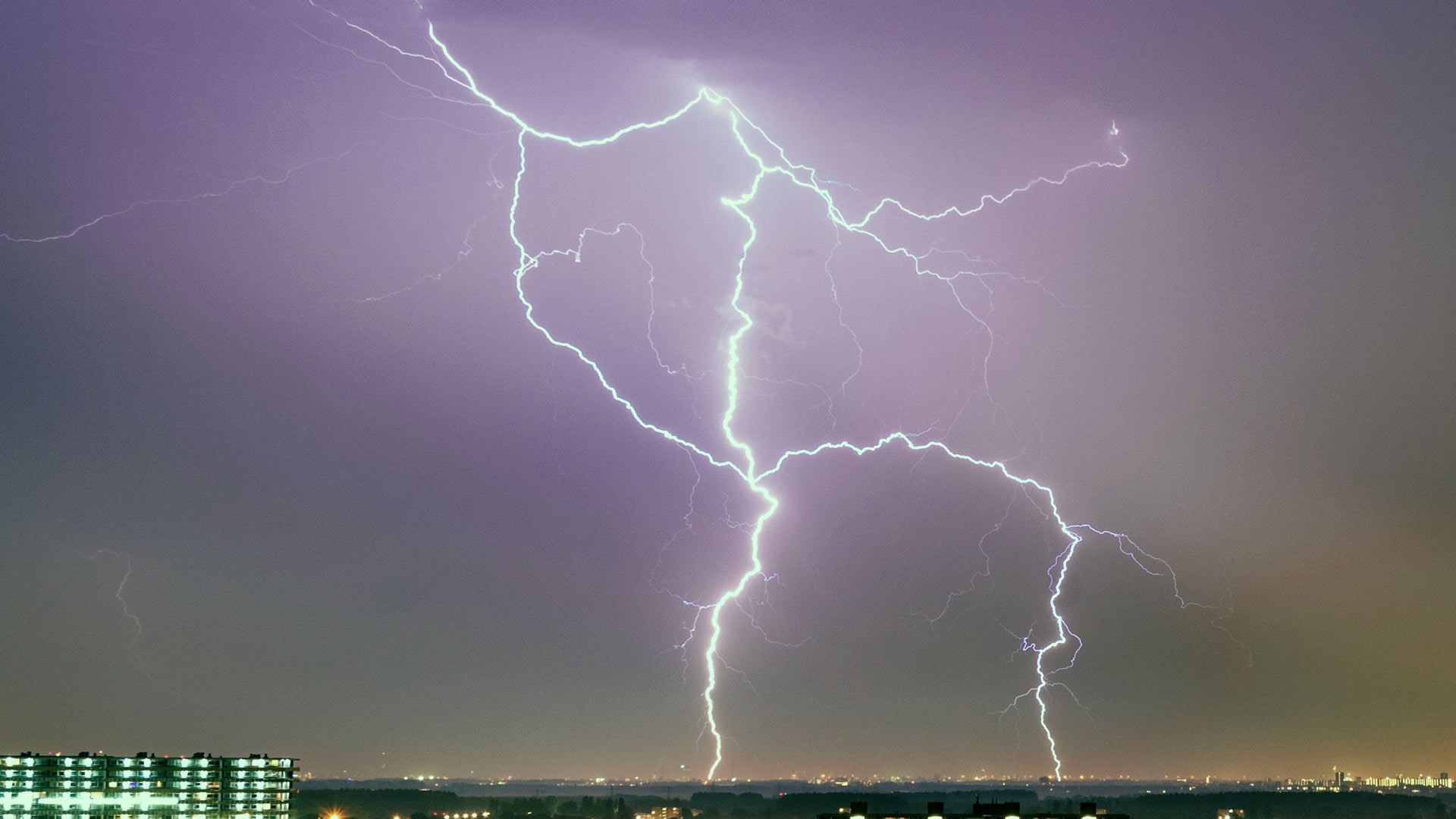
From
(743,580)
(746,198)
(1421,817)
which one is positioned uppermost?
(746,198)

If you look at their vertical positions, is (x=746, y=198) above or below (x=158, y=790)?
above

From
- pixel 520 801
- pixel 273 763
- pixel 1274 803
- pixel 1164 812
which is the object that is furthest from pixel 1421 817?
pixel 273 763

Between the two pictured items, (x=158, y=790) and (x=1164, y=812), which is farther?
(x=1164, y=812)

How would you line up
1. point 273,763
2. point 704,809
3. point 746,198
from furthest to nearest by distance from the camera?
point 704,809
point 273,763
point 746,198

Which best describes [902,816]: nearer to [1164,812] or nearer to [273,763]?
[273,763]

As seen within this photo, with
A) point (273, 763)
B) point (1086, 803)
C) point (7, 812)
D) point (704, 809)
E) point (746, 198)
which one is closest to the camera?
point (1086, 803)

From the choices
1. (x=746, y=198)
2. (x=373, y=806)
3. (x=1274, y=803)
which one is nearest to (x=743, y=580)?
(x=746, y=198)
